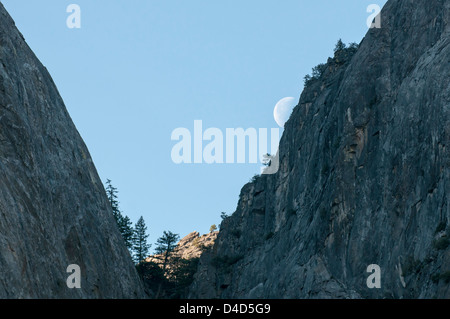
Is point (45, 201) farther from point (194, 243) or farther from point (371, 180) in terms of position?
point (194, 243)

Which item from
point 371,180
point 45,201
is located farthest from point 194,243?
point 45,201

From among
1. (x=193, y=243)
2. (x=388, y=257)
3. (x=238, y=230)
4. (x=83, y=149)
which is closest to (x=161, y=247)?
(x=238, y=230)

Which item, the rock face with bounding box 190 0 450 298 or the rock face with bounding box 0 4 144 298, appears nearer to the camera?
the rock face with bounding box 0 4 144 298

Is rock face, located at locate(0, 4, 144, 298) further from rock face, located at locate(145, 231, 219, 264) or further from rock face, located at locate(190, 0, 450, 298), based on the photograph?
rock face, located at locate(145, 231, 219, 264)

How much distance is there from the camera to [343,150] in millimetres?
69812

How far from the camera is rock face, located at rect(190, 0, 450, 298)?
5219cm

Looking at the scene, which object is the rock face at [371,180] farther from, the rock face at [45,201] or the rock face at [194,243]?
the rock face at [194,243]

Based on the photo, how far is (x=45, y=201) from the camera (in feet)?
152

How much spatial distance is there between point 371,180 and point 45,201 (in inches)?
1219

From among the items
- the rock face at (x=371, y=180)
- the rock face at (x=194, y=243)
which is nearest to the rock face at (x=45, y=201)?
the rock face at (x=371, y=180)

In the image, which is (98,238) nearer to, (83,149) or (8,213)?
(83,149)

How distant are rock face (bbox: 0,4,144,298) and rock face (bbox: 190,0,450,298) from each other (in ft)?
61.4

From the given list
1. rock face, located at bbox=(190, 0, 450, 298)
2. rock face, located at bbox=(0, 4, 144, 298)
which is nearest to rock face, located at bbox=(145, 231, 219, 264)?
rock face, located at bbox=(190, 0, 450, 298)

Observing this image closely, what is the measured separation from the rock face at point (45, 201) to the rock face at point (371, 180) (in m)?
18.7
